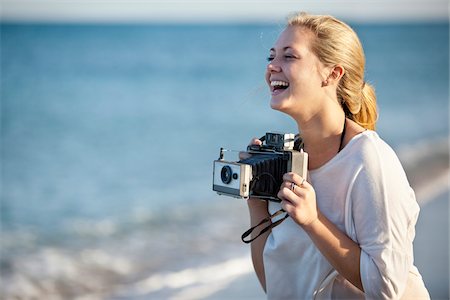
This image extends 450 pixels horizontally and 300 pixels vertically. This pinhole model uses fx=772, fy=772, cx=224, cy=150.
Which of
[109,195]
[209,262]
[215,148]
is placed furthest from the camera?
[215,148]

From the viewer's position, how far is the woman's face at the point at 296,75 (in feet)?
9.09

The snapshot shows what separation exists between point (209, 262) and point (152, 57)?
722 inches

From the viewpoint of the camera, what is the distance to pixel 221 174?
279 cm

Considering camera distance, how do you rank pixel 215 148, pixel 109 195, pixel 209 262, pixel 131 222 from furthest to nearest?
pixel 215 148 < pixel 109 195 < pixel 131 222 < pixel 209 262

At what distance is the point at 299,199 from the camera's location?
261cm

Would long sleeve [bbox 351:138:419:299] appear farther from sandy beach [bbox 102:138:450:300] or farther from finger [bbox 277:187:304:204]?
sandy beach [bbox 102:138:450:300]

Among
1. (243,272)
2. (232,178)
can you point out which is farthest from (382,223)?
(243,272)

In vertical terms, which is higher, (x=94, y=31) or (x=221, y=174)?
(x=94, y=31)

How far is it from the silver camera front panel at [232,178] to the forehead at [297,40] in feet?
1.54

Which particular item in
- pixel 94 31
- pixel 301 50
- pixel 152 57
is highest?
pixel 94 31

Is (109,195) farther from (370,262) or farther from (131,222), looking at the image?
(370,262)

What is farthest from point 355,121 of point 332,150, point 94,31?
point 94,31

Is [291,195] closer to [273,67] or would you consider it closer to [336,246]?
[336,246]

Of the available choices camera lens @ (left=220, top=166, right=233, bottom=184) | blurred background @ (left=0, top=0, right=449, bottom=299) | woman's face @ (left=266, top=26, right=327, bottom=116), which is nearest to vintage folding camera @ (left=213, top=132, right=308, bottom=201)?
camera lens @ (left=220, top=166, right=233, bottom=184)
